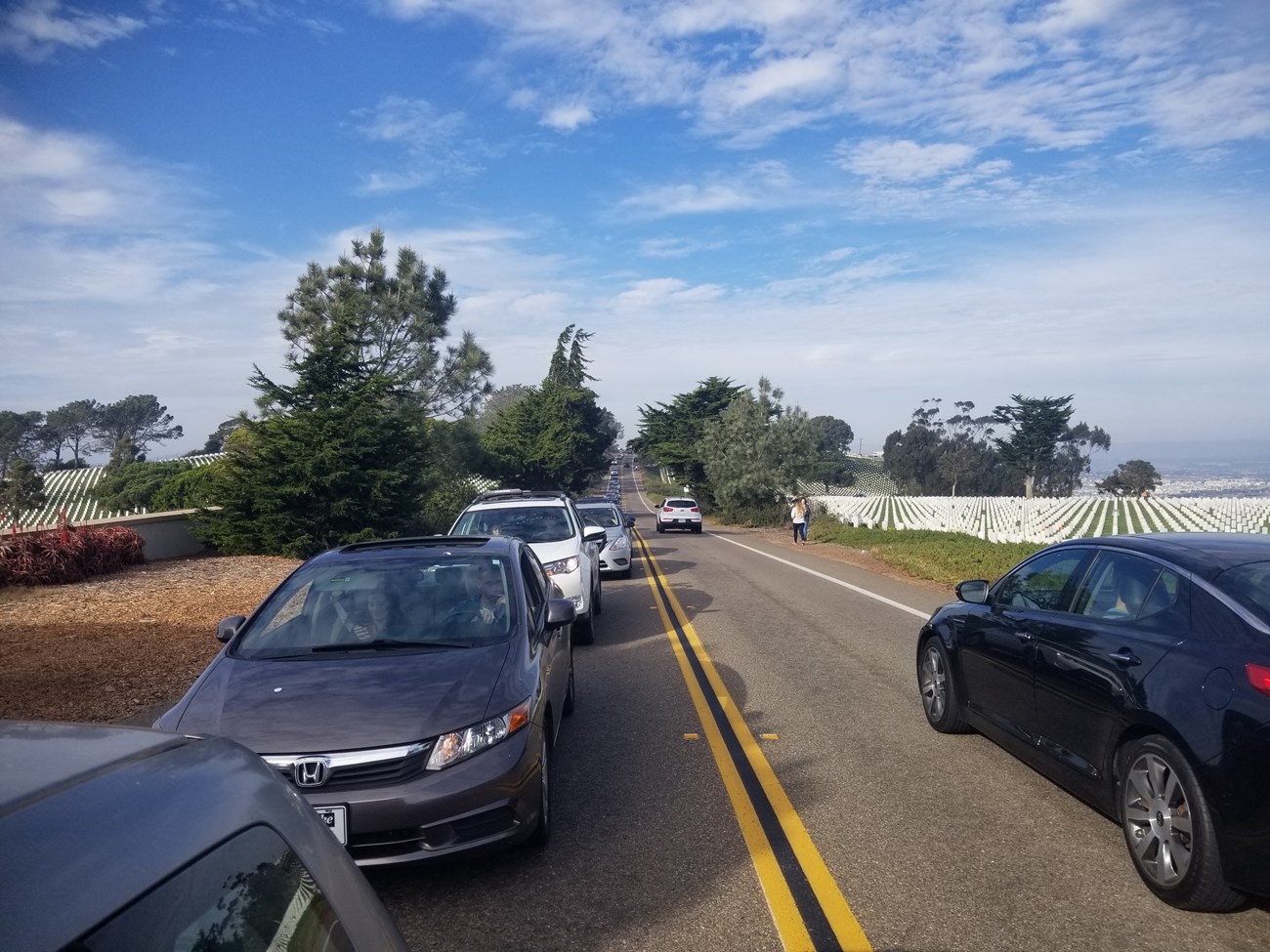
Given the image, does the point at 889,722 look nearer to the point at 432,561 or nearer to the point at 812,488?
the point at 432,561

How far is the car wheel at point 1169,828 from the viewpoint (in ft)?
13.6

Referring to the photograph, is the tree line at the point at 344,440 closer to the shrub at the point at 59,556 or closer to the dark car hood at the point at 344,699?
the shrub at the point at 59,556

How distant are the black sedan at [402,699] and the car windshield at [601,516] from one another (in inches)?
538

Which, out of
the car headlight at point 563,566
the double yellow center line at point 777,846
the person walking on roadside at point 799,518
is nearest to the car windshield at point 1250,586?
the double yellow center line at point 777,846

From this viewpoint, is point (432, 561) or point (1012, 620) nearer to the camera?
point (1012, 620)

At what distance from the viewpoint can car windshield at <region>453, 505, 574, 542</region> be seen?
12.5 m

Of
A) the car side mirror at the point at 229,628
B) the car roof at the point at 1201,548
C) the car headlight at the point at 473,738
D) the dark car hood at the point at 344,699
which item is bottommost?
the car headlight at the point at 473,738

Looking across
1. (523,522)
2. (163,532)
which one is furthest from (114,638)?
(163,532)

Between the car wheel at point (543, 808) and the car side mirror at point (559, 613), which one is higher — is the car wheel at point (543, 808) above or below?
below

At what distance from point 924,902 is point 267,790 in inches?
130

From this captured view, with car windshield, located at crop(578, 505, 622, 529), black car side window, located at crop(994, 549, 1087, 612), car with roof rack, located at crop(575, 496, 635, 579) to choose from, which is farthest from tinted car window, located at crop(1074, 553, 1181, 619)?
car windshield, located at crop(578, 505, 622, 529)

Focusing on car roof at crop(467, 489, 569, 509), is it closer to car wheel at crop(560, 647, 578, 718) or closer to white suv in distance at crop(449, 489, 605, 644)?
white suv in distance at crop(449, 489, 605, 644)

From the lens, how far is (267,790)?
214 centimetres

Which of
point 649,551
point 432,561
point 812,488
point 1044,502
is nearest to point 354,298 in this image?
point 649,551
